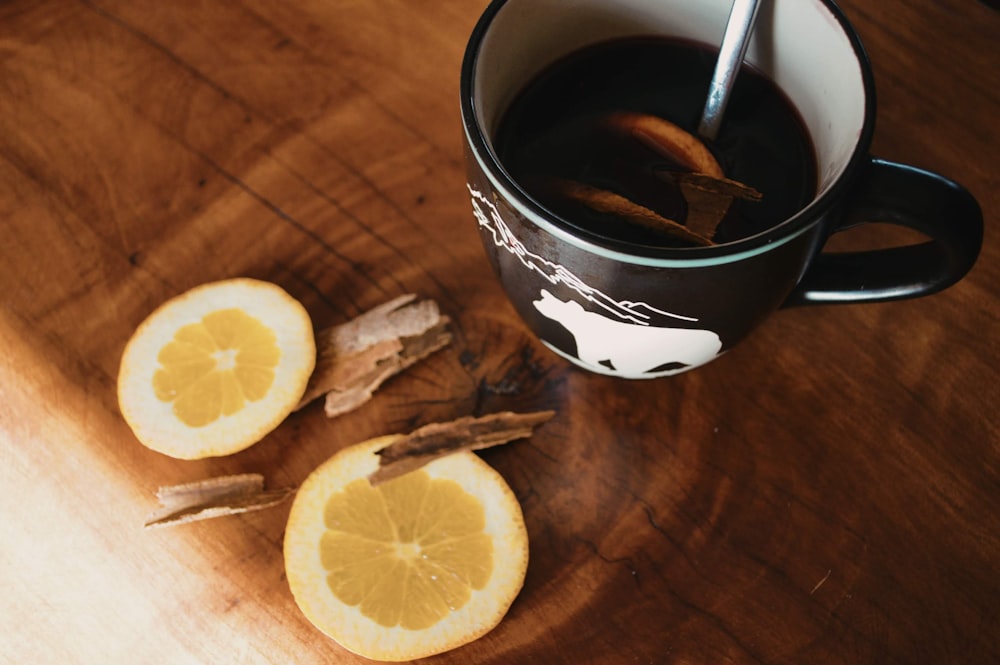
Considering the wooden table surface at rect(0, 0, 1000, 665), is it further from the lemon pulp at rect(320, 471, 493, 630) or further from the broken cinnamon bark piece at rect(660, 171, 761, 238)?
the broken cinnamon bark piece at rect(660, 171, 761, 238)

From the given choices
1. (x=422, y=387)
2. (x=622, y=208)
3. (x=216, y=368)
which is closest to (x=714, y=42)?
(x=622, y=208)

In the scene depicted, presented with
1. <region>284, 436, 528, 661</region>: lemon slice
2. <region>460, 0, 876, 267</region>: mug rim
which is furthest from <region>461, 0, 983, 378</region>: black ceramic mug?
<region>284, 436, 528, 661</region>: lemon slice

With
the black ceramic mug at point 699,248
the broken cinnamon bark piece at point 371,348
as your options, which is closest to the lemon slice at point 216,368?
the broken cinnamon bark piece at point 371,348

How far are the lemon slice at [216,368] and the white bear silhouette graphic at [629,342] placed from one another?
21cm

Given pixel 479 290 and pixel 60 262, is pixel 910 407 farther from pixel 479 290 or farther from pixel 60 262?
pixel 60 262

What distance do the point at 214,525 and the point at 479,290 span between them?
27cm

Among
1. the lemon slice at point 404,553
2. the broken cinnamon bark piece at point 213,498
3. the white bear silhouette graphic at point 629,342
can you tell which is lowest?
the broken cinnamon bark piece at point 213,498

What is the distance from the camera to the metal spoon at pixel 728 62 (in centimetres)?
55

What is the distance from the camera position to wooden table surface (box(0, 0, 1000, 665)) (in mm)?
602

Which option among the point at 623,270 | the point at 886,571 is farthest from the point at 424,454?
the point at 886,571

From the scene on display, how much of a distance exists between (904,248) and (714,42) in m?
0.20

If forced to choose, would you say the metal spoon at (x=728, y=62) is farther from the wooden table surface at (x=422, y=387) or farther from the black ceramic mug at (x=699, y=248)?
the wooden table surface at (x=422, y=387)

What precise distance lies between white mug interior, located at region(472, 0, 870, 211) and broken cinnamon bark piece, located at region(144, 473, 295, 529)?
0.99ft

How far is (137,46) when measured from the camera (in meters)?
0.84
